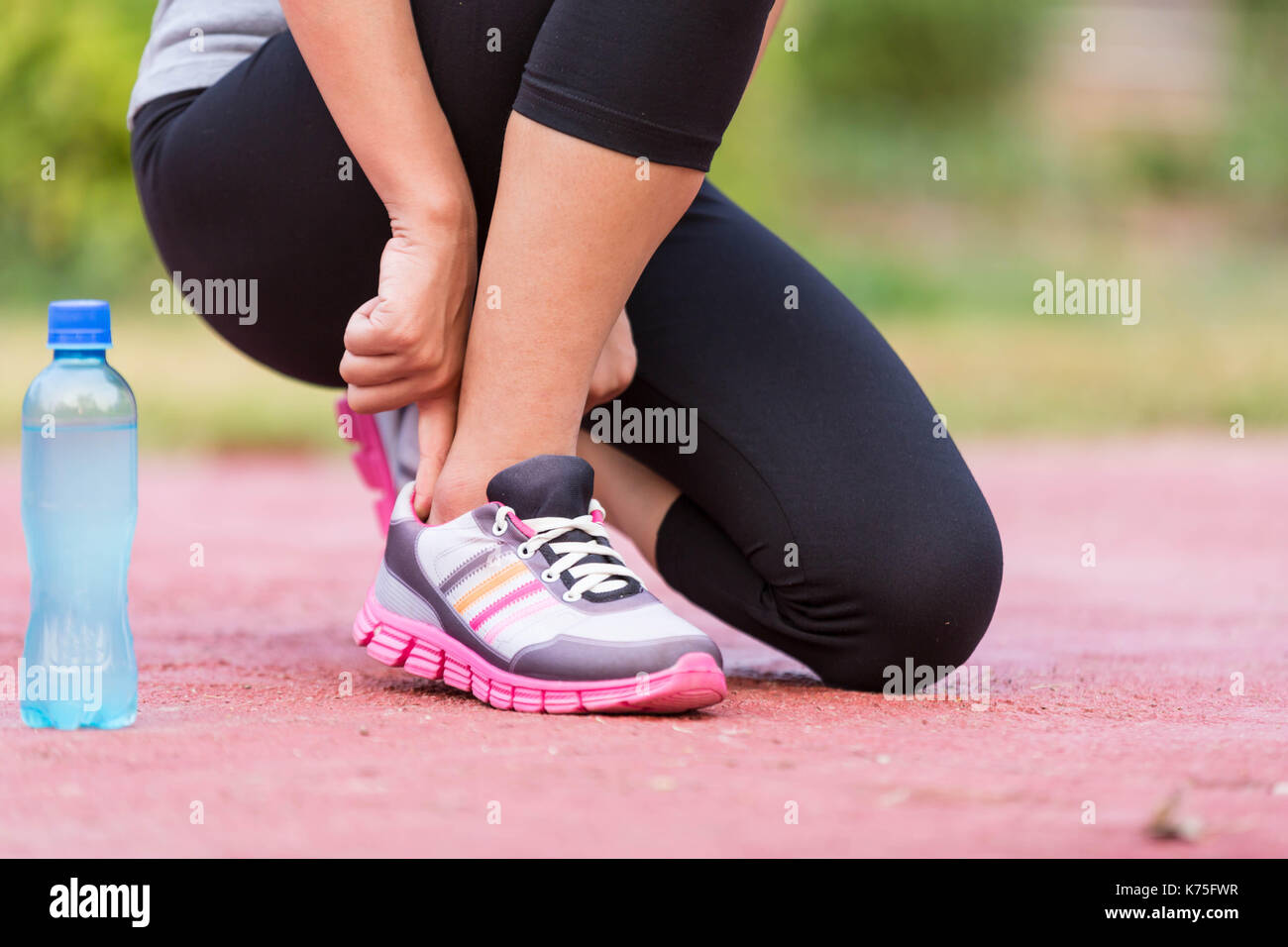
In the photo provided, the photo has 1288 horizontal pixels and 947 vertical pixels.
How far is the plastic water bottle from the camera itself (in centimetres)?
114

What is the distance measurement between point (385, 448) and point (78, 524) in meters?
0.48

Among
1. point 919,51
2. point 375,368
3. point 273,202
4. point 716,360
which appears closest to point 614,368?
point 716,360

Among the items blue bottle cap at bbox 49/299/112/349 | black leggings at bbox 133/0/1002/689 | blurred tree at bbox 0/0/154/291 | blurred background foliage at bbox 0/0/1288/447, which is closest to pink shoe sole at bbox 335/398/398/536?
black leggings at bbox 133/0/1002/689

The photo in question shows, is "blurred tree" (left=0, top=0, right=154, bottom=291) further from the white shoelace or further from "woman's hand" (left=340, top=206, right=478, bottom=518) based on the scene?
the white shoelace

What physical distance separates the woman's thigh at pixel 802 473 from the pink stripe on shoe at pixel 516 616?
1.03ft

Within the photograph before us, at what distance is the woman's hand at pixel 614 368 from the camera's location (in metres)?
1.37

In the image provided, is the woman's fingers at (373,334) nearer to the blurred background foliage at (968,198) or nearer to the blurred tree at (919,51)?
the blurred background foliage at (968,198)

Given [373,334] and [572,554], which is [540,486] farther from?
[373,334]

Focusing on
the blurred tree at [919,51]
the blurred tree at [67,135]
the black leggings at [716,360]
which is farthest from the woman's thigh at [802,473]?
the blurred tree at [919,51]
